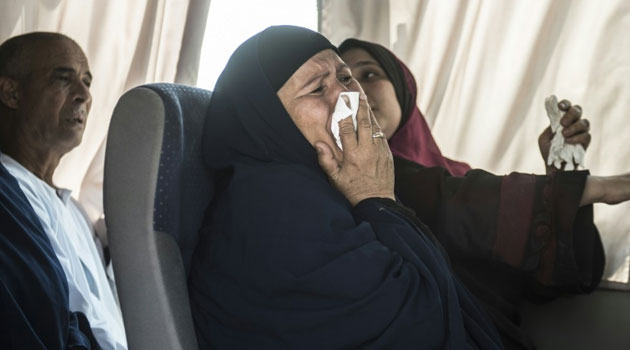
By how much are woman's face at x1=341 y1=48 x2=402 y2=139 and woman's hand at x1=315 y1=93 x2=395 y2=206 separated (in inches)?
28.0

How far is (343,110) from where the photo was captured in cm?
138

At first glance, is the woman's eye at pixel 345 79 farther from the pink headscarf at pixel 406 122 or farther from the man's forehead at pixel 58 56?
the man's forehead at pixel 58 56

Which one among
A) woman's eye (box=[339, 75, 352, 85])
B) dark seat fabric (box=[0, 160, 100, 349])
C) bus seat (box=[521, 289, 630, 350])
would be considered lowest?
dark seat fabric (box=[0, 160, 100, 349])

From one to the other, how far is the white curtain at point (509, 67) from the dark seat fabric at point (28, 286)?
1421 mm

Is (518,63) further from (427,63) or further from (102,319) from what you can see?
(102,319)

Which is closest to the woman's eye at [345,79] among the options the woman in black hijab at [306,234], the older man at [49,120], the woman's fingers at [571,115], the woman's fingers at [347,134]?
the woman in black hijab at [306,234]

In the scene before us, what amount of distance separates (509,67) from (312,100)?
138 centimetres

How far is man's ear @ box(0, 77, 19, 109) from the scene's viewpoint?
2234 mm

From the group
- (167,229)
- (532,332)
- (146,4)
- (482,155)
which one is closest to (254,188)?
(167,229)

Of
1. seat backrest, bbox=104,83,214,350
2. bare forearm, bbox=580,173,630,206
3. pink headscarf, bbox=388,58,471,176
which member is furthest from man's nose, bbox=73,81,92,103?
bare forearm, bbox=580,173,630,206

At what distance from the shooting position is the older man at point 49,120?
2082 millimetres

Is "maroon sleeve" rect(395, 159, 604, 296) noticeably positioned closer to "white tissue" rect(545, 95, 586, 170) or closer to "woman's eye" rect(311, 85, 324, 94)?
"white tissue" rect(545, 95, 586, 170)

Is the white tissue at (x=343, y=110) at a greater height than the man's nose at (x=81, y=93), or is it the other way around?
the white tissue at (x=343, y=110)

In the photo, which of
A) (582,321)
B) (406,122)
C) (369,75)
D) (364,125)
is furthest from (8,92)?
(582,321)
